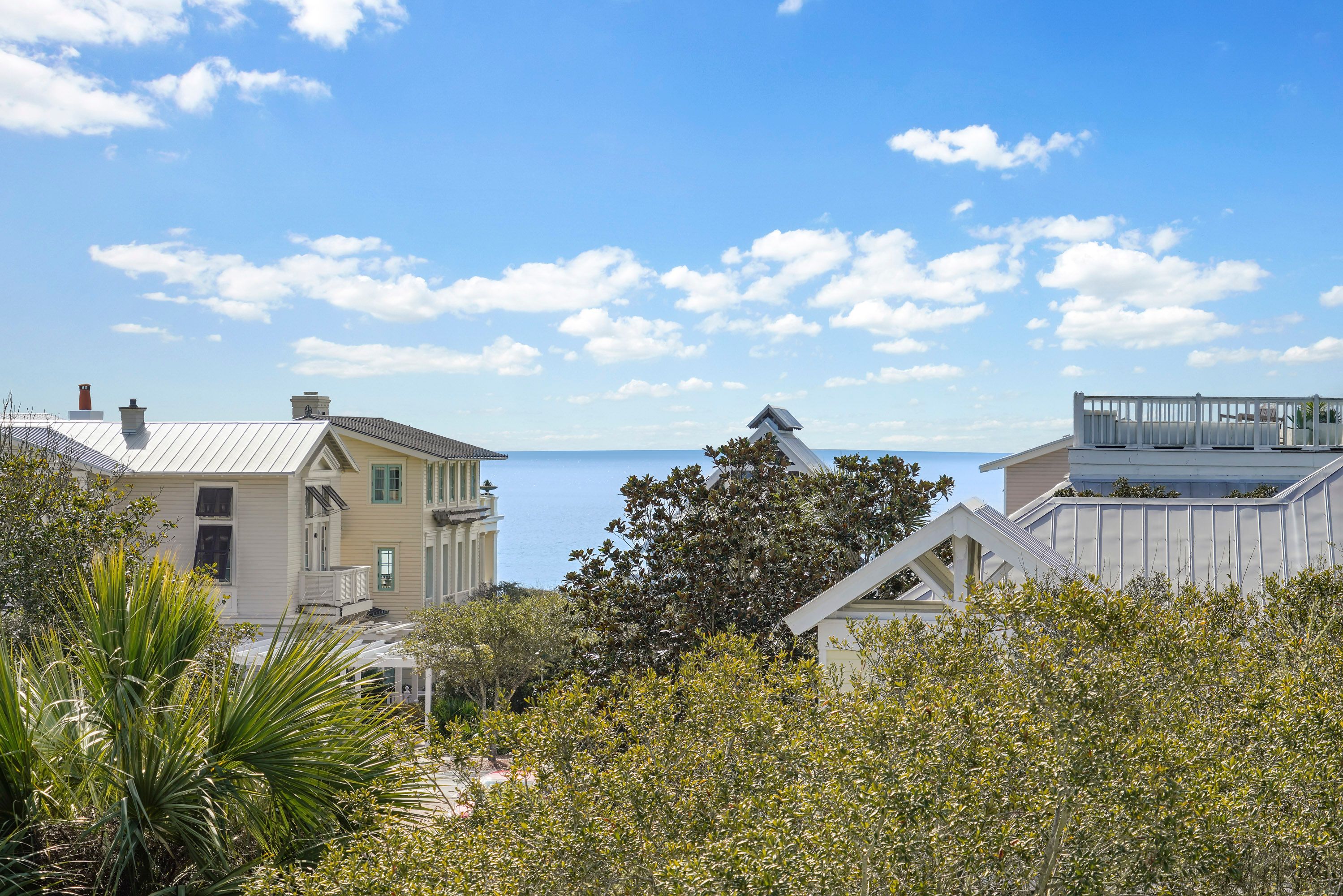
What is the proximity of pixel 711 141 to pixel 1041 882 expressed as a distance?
21843mm

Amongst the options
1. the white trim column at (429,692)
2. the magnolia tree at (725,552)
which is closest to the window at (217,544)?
the white trim column at (429,692)

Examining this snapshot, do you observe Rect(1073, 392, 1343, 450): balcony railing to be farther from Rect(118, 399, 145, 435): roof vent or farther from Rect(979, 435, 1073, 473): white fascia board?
Rect(118, 399, 145, 435): roof vent

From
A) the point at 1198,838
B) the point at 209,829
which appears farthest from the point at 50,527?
the point at 1198,838

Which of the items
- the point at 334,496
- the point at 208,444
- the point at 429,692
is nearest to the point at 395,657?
the point at 429,692

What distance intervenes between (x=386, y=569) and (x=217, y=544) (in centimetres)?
562

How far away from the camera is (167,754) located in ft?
19.4

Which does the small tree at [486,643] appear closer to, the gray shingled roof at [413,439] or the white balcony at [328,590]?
the white balcony at [328,590]

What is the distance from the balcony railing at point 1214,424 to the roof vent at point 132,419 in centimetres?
2301

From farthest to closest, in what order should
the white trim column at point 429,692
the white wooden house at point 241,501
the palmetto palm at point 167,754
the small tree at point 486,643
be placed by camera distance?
the white wooden house at point 241,501, the small tree at point 486,643, the white trim column at point 429,692, the palmetto palm at point 167,754

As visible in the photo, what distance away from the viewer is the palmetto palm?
19.2ft

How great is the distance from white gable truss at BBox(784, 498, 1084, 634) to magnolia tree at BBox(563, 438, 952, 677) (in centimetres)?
350

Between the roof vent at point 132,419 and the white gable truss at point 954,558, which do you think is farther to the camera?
the roof vent at point 132,419

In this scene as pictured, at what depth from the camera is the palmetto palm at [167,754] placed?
5.85 m

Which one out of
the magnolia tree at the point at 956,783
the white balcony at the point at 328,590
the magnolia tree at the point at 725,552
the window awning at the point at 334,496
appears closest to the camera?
the magnolia tree at the point at 956,783
